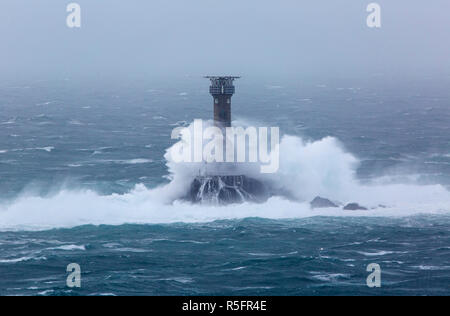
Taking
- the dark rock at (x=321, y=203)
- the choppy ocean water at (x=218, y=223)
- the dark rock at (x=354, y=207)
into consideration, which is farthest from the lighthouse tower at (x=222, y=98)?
the dark rock at (x=354, y=207)

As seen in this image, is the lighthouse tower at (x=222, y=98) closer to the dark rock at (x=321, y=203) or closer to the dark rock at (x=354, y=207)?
the dark rock at (x=321, y=203)

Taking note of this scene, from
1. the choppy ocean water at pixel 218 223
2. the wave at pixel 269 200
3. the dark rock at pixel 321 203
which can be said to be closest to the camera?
the choppy ocean water at pixel 218 223

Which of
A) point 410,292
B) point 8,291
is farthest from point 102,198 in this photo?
point 410,292

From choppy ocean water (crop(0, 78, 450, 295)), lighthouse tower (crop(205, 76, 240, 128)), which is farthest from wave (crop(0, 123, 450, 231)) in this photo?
lighthouse tower (crop(205, 76, 240, 128))

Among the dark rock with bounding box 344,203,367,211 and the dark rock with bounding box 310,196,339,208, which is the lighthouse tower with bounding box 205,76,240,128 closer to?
the dark rock with bounding box 310,196,339,208

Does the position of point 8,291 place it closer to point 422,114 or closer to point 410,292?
point 410,292

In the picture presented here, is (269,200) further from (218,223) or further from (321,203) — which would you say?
(218,223)
